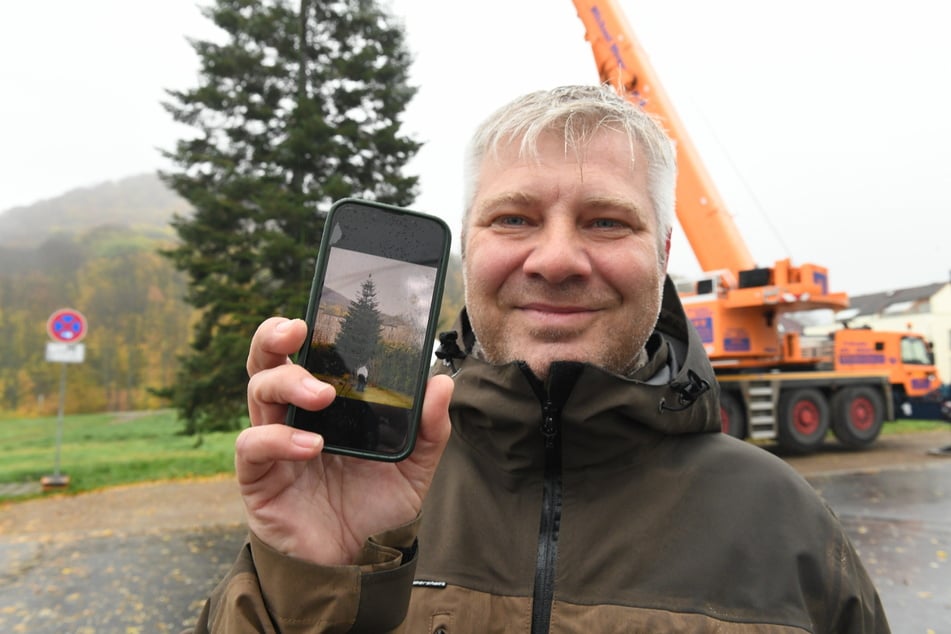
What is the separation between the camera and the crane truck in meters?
10.5

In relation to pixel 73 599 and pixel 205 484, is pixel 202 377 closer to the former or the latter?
pixel 205 484

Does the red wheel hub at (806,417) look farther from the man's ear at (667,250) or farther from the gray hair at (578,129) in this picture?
the gray hair at (578,129)

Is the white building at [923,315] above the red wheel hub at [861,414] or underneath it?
above

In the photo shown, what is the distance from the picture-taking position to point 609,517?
4.27ft

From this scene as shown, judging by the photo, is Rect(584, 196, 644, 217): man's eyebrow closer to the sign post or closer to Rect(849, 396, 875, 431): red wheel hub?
the sign post

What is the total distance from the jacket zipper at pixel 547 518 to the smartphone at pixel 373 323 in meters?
0.36

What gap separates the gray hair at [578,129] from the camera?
1.36 meters

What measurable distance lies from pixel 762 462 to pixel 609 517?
1.23ft

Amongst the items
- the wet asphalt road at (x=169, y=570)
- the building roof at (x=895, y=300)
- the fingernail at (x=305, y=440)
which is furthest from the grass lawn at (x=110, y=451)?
the building roof at (x=895, y=300)

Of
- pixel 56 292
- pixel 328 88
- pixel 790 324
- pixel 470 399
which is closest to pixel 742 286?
pixel 790 324

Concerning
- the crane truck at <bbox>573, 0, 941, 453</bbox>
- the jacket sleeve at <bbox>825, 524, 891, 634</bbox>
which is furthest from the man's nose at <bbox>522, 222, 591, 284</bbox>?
the crane truck at <bbox>573, 0, 941, 453</bbox>

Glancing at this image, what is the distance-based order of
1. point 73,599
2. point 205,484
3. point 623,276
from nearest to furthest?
point 623,276
point 73,599
point 205,484

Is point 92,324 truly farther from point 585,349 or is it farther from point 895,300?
point 895,300

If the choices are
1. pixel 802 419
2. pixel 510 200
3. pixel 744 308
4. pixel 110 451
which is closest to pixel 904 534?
pixel 744 308
